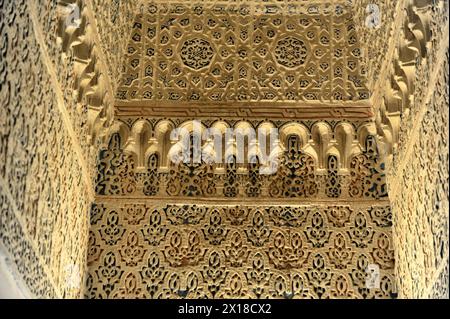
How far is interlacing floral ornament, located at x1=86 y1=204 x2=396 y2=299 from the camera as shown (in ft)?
16.0

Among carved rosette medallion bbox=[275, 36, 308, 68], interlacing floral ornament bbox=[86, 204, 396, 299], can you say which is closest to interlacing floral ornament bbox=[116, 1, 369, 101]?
carved rosette medallion bbox=[275, 36, 308, 68]

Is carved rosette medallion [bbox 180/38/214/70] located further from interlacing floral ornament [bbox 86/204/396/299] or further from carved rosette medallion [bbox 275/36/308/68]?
interlacing floral ornament [bbox 86/204/396/299]

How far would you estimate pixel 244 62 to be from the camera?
5277mm

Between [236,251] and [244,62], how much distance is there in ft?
3.37

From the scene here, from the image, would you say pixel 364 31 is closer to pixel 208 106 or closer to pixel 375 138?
pixel 375 138

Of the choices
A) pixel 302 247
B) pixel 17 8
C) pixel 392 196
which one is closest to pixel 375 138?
pixel 392 196

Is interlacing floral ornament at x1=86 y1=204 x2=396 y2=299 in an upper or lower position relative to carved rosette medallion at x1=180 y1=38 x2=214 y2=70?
lower

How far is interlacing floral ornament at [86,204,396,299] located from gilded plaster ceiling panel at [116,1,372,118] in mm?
532

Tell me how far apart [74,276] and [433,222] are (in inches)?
67.4

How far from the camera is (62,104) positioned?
4.22 metres

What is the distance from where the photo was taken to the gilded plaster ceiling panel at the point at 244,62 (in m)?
5.18

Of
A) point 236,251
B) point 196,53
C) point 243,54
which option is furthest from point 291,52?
point 236,251

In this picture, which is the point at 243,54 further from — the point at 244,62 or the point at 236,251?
the point at 236,251

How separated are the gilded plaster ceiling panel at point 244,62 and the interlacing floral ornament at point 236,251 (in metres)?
0.53
